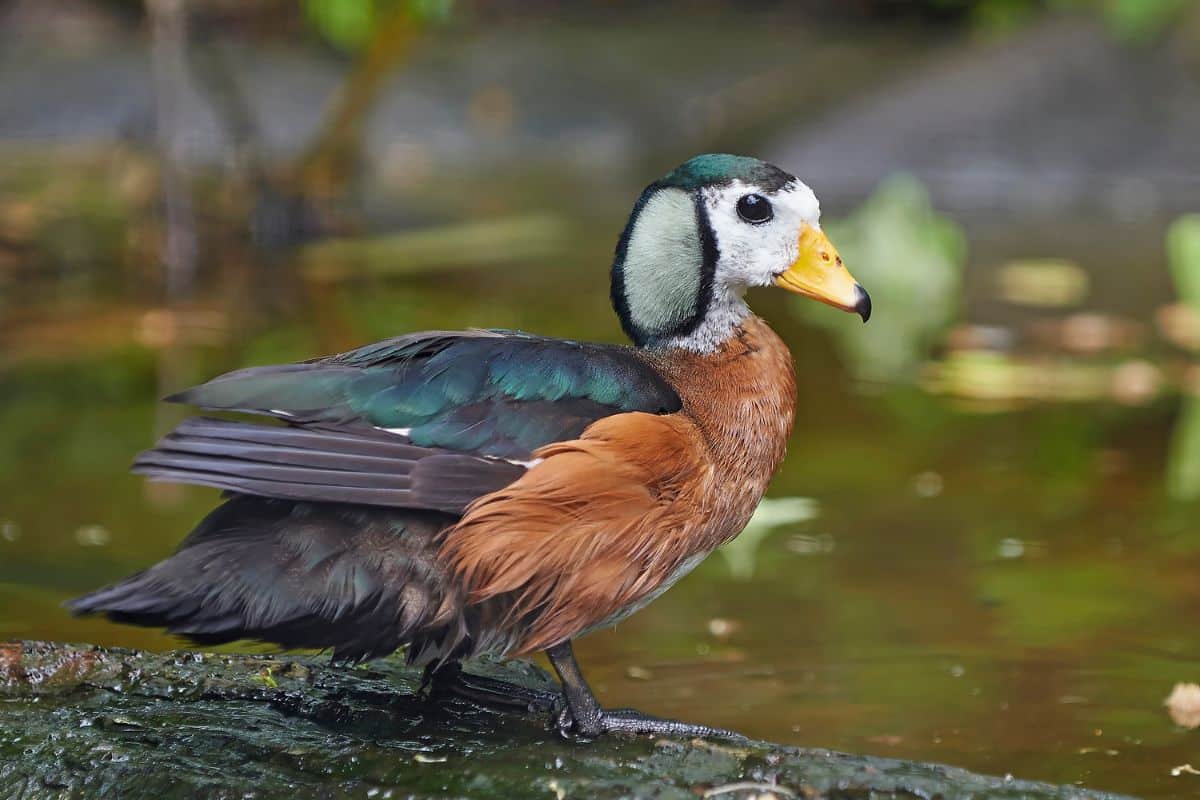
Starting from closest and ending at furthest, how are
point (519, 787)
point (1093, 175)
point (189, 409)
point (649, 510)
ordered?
1. point (519, 787)
2. point (649, 510)
3. point (189, 409)
4. point (1093, 175)

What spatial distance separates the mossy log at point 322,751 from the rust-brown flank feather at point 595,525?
10.3 inches

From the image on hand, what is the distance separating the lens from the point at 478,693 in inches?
145

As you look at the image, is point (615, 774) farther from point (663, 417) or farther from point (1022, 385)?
point (1022, 385)

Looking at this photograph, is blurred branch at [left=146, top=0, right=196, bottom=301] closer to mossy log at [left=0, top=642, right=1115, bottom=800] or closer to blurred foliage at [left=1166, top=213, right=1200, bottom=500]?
blurred foliage at [left=1166, top=213, right=1200, bottom=500]

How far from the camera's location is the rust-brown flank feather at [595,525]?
329 cm

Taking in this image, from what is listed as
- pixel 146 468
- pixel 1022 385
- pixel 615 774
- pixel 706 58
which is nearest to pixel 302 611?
pixel 146 468

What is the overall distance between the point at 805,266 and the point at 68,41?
11556mm

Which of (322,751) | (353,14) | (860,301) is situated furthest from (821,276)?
(353,14)

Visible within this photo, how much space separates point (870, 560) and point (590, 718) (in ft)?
6.60

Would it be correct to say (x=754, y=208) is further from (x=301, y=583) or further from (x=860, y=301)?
(x=301, y=583)

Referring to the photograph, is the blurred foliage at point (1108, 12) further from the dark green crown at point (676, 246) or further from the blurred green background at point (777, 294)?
the dark green crown at point (676, 246)

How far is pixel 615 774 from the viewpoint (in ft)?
10.3

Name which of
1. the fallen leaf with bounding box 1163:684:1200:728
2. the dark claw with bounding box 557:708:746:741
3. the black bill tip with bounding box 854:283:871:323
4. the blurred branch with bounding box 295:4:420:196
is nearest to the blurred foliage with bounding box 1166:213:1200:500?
the fallen leaf with bounding box 1163:684:1200:728

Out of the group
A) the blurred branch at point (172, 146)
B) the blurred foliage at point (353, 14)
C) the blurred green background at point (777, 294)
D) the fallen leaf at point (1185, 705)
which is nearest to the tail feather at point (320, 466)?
the blurred green background at point (777, 294)
